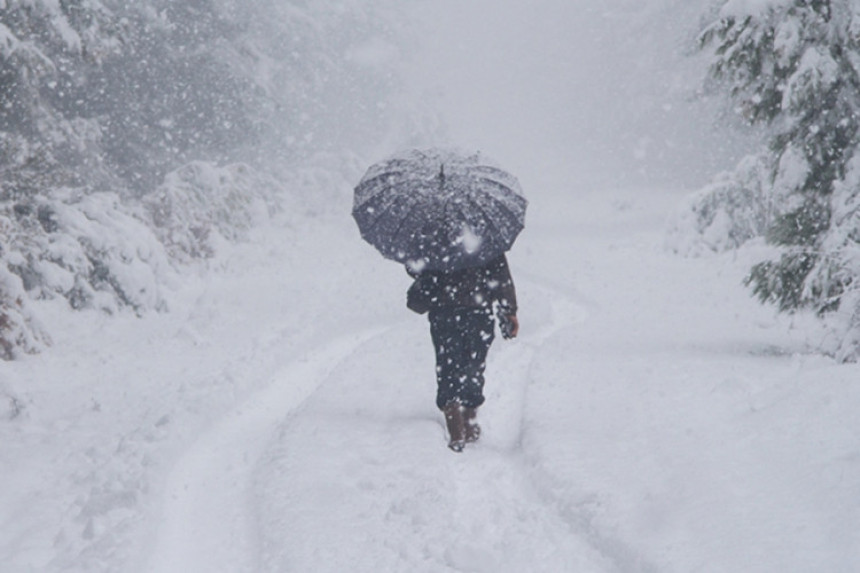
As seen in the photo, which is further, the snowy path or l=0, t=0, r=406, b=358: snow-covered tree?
l=0, t=0, r=406, b=358: snow-covered tree

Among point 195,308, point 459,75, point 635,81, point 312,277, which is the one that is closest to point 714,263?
point 312,277

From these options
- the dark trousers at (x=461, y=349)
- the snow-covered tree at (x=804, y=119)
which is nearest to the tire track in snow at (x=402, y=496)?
the dark trousers at (x=461, y=349)

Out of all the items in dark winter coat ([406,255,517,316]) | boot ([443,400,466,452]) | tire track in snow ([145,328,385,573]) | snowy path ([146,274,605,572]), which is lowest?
tire track in snow ([145,328,385,573])

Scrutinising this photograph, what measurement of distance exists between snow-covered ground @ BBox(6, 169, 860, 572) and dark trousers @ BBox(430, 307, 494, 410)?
1.55ft

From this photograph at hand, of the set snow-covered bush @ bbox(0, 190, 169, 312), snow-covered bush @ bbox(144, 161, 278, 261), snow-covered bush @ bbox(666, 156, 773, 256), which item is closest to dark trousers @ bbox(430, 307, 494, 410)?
snow-covered bush @ bbox(0, 190, 169, 312)

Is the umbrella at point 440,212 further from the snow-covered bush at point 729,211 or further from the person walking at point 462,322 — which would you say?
the snow-covered bush at point 729,211

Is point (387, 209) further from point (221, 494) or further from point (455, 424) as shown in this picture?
point (221, 494)

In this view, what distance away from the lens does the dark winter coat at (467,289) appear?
219 inches

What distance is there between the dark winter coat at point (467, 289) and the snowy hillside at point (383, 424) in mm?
1200

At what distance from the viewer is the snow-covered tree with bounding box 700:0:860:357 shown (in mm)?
6895

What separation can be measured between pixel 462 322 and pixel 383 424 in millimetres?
1416

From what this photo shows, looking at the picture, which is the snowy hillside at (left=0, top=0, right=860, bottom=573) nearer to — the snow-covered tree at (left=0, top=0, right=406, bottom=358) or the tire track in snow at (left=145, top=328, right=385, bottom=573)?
the tire track in snow at (left=145, top=328, right=385, bottom=573)

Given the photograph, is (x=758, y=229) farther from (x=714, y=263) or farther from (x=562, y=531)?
(x=562, y=531)

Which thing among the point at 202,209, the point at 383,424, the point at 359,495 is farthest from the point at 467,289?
the point at 202,209
